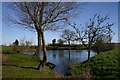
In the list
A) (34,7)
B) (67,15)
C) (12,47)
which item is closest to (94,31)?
(67,15)

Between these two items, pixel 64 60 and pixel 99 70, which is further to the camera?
pixel 64 60

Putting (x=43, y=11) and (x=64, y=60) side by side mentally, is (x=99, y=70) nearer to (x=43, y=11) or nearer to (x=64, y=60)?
(x=43, y=11)

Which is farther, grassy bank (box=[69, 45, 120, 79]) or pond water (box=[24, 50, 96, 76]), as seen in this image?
pond water (box=[24, 50, 96, 76])

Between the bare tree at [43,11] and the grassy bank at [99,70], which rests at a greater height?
the bare tree at [43,11]

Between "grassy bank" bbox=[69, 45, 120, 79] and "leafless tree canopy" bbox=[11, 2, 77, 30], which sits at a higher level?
"leafless tree canopy" bbox=[11, 2, 77, 30]

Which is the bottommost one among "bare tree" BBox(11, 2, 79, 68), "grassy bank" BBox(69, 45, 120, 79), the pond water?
the pond water

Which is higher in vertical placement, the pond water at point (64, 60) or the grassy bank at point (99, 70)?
the grassy bank at point (99, 70)

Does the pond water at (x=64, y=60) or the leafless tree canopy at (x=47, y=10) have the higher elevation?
the leafless tree canopy at (x=47, y=10)

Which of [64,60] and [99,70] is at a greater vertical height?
[99,70]

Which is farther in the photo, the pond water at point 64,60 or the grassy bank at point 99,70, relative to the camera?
the pond water at point 64,60

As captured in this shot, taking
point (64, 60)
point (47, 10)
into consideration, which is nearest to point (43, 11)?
point (47, 10)

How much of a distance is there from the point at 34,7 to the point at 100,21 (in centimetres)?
637

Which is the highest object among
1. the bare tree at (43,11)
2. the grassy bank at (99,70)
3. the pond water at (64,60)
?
the bare tree at (43,11)

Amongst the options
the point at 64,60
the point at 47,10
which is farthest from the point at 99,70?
the point at 64,60
